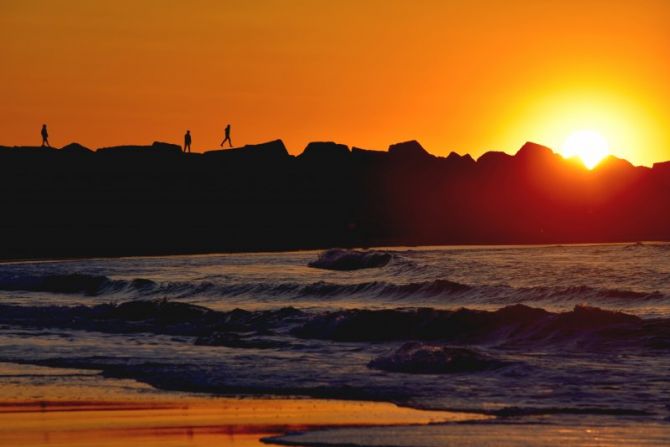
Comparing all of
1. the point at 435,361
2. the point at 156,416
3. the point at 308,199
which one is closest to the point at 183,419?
the point at 156,416

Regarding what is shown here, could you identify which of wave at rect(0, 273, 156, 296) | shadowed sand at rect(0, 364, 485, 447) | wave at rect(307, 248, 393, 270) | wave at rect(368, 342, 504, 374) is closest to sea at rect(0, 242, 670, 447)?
wave at rect(368, 342, 504, 374)

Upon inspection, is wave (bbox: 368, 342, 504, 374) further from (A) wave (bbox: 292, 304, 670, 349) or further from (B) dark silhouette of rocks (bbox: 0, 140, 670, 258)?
(B) dark silhouette of rocks (bbox: 0, 140, 670, 258)

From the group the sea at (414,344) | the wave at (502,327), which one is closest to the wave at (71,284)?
the sea at (414,344)

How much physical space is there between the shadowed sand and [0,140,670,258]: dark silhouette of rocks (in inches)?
2599

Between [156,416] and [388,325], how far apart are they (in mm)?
10007

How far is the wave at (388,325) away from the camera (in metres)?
20.0

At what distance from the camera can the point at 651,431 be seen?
1184 cm

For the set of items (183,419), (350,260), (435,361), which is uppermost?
(350,260)

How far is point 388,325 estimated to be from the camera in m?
23.0

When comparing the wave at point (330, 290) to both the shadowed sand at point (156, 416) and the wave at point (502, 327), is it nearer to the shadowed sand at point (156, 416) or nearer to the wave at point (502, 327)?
the wave at point (502, 327)

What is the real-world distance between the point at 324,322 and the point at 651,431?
469 inches

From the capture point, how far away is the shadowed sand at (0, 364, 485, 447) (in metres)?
12.0

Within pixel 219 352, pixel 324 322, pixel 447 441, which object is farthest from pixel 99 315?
pixel 447 441

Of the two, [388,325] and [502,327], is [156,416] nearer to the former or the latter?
[502,327]
